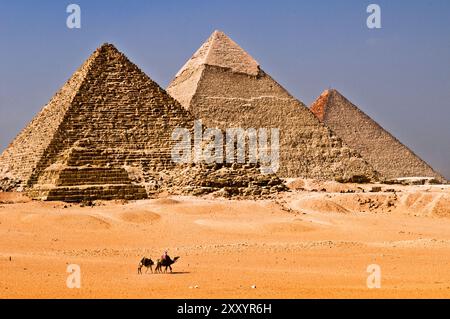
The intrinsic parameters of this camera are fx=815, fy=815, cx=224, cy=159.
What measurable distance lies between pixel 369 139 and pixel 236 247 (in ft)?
203

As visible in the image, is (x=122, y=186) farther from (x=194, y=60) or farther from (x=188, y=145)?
(x=194, y=60)

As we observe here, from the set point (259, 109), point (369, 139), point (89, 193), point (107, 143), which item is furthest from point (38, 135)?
point (369, 139)

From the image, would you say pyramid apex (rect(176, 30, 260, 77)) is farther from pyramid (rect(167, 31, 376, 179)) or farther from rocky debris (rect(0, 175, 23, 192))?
rocky debris (rect(0, 175, 23, 192))

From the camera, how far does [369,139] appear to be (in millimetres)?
79562

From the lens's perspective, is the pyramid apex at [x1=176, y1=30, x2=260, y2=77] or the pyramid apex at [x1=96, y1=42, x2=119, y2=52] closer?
the pyramid apex at [x1=96, y1=42, x2=119, y2=52]

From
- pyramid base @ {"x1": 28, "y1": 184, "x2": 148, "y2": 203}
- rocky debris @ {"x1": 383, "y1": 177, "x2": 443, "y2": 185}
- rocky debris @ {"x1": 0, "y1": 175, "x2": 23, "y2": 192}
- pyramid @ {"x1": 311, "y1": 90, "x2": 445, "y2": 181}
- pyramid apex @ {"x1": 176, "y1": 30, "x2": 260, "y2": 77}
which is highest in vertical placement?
pyramid apex @ {"x1": 176, "y1": 30, "x2": 260, "y2": 77}

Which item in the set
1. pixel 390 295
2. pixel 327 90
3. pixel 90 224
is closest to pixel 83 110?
pixel 90 224

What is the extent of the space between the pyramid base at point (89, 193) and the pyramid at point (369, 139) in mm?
46621

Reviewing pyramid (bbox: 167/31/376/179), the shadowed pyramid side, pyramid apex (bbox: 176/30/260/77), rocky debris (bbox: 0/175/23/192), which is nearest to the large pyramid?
the shadowed pyramid side

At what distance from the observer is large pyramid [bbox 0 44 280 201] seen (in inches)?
1362

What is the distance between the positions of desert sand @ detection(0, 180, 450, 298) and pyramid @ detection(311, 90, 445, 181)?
4333cm

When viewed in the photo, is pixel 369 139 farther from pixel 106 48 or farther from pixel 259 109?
pixel 106 48

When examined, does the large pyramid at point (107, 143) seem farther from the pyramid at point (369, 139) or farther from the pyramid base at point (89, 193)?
the pyramid at point (369, 139)

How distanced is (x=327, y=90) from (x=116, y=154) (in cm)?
4363
